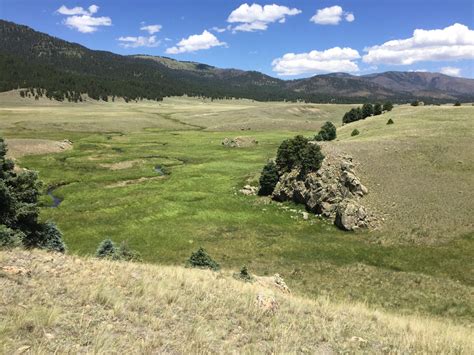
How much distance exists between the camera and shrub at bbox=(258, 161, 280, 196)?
58.4m

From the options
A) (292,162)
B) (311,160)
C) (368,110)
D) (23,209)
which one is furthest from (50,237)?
(368,110)

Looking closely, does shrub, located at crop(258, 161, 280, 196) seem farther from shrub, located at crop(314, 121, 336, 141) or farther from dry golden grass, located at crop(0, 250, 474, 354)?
dry golden grass, located at crop(0, 250, 474, 354)

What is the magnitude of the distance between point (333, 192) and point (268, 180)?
35.9 feet

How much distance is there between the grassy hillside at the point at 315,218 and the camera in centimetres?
3372

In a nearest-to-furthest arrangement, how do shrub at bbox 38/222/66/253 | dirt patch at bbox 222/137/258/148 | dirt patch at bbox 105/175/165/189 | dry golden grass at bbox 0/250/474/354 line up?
dry golden grass at bbox 0/250/474/354
shrub at bbox 38/222/66/253
dirt patch at bbox 105/175/165/189
dirt patch at bbox 222/137/258/148

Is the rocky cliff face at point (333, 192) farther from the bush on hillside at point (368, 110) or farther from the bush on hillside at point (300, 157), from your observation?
the bush on hillside at point (368, 110)

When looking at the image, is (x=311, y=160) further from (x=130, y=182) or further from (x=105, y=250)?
(x=105, y=250)

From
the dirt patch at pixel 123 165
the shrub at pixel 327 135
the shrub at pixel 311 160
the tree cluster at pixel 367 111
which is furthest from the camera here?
the tree cluster at pixel 367 111

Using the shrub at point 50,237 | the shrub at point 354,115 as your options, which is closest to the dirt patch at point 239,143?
the shrub at point 354,115

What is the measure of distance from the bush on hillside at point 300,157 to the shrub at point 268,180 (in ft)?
3.77

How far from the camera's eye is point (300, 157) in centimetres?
5772

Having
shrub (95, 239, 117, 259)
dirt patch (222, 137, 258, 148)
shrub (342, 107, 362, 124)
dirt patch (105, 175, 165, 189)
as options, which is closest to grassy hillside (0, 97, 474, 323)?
dirt patch (105, 175, 165, 189)

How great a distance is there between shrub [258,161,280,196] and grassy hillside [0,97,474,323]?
8.52 feet

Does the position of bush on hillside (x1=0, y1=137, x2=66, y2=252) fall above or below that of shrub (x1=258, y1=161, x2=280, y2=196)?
above
